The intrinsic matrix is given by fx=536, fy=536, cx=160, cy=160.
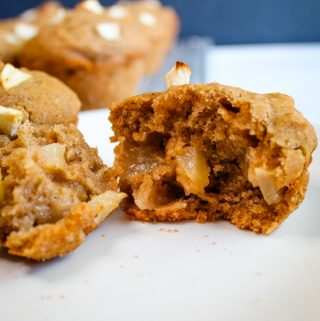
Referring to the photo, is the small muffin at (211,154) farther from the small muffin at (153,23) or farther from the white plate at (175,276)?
the small muffin at (153,23)

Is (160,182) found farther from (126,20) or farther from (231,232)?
(126,20)

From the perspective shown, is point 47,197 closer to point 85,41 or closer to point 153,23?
point 85,41

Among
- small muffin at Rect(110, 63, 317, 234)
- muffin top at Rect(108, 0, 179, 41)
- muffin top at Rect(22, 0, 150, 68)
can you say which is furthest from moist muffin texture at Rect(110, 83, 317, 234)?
muffin top at Rect(108, 0, 179, 41)

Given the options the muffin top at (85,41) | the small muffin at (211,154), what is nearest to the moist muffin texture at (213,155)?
the small muffin at (211,154)

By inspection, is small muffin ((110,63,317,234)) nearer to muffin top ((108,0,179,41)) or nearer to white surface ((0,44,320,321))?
white surface ((0,44,320,321))

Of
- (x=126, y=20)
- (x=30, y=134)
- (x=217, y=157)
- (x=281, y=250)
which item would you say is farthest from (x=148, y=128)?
(x=126, y=20)

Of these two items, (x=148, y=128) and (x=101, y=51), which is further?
(x=101, y=51)
